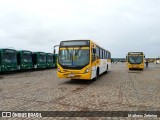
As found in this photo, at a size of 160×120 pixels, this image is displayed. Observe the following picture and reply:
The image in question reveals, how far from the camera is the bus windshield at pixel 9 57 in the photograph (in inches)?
915

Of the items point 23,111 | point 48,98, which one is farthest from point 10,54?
point 23,111

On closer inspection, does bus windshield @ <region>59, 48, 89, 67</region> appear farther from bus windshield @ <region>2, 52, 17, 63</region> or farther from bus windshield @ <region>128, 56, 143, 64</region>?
bus windshield @ <region>128, 56, 143, 64</region>

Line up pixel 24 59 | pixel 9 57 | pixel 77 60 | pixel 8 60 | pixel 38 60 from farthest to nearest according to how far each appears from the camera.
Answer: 1. pixel 38 60
2. pixel 24 59
3. pixel 9 57
4. pixel 8 60
5. pixel 77 60

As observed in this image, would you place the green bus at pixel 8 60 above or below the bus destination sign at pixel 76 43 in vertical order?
below

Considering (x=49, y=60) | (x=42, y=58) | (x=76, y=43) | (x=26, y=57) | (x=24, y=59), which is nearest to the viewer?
(x=76, y=43)

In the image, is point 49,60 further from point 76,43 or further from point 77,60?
point 77,60

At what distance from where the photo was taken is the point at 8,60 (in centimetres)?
2364

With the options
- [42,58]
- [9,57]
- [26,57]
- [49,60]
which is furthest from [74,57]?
[49,60]

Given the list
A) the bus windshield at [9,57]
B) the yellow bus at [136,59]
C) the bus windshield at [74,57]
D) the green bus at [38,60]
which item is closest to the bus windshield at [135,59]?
the yellow bus at [136,59]

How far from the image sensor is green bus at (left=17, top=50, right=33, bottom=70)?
2686 centimetres

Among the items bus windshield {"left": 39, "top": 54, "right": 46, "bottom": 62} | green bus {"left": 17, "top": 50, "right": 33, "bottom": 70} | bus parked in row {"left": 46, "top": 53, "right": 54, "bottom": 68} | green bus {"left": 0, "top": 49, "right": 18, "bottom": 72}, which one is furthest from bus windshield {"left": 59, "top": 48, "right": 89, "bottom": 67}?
bus parked in row {"left": 46, "top": 53, "right": 54, "bottom": 68}

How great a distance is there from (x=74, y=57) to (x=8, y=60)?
512 inches

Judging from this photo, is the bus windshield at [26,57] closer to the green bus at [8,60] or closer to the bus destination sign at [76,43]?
the green bus at [8,60]

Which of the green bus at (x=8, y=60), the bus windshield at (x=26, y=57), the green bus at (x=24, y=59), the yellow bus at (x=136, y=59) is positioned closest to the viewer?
the green bus at (x=8, y=60)
